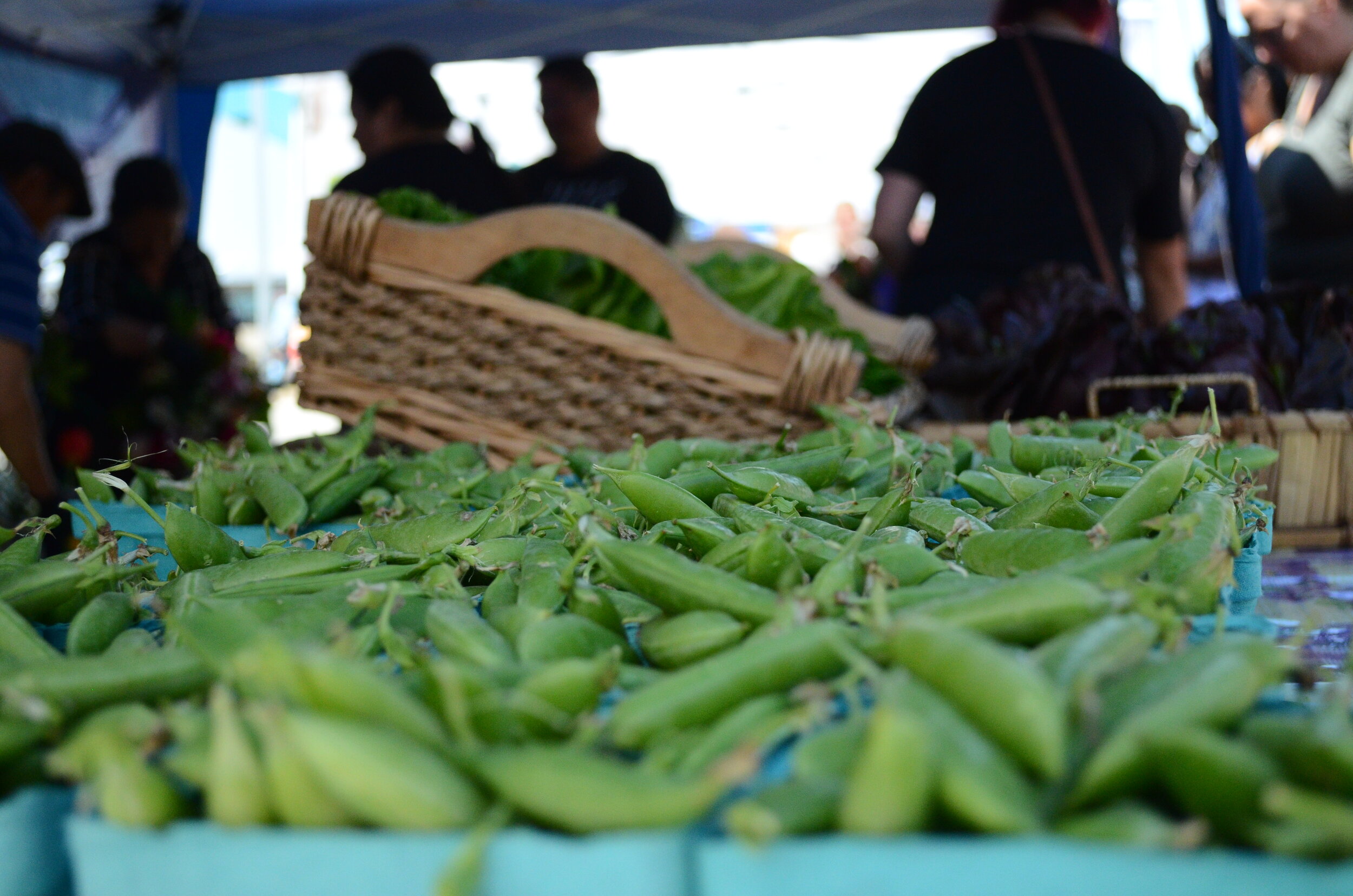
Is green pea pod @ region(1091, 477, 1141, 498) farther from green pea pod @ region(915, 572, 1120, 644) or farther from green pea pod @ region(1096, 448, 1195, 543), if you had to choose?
green pea pod @ region(915, 572, 1120, 644)

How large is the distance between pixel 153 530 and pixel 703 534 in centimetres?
94

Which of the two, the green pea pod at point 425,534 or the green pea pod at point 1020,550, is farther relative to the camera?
the green pea pod at point 425,534

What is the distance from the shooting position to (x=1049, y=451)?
1322mm

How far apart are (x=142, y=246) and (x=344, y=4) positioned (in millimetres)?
1527

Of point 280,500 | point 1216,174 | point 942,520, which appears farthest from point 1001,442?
point 1216,174

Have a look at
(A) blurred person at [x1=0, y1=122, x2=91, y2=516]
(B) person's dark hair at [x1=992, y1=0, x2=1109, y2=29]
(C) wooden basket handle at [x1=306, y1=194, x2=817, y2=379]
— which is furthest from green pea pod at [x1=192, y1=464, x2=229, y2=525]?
(B) person's dark hair at [x1=992, y1=0, x2=1109, y2=29]

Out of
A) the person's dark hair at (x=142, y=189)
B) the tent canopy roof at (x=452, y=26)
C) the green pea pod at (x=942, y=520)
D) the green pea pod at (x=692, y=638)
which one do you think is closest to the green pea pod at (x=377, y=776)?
the green pea pod at (x=692, y=638)

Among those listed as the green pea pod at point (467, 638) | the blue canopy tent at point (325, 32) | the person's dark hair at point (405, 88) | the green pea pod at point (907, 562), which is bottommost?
the green pea pod at point (467, 638)

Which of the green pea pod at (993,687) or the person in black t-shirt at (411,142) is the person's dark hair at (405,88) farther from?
the green pea pod at (993,687)

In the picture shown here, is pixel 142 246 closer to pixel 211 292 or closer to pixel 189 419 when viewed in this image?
pixel 211 292

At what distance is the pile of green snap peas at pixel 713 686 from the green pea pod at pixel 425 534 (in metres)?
0.03

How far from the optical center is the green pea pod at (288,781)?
19.8 inches

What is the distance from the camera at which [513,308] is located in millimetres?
1955

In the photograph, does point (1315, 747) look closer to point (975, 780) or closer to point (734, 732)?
point (975, 780)
